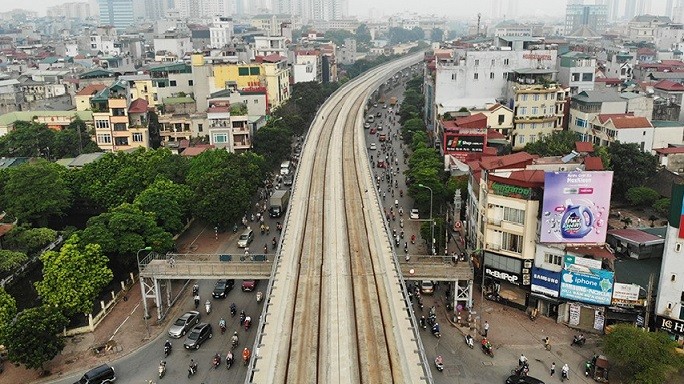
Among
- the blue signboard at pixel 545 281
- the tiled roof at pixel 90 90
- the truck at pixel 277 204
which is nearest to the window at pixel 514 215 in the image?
the blue signboard at pixel 545 281

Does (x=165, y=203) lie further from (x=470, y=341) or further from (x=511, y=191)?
(x=511, y=191)

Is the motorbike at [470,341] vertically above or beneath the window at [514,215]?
beneath

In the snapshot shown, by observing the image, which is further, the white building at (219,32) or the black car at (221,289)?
the white building at (219,32)

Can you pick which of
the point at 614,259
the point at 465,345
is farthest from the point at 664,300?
the point at 465,345

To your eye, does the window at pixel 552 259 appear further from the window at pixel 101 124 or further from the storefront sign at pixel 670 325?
the window at pixel 101 124

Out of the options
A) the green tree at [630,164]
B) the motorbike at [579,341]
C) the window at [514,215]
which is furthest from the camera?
the green tree at [630,164]

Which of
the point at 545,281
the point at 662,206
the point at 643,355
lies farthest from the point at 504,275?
the point at 662,206

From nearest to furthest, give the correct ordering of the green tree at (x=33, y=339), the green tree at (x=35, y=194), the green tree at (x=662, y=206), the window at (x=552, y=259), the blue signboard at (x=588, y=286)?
the green tree at (x=33, y=339) < the blue signboard at (x=588, y=286) < the window at (x=552, y=259) < the green tree at (x=35, y=194) < the green tree at (x=662, y=206)

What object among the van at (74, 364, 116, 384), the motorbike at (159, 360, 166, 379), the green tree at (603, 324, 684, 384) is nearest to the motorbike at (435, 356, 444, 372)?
the green tree at (603, 324, 684, 384)
